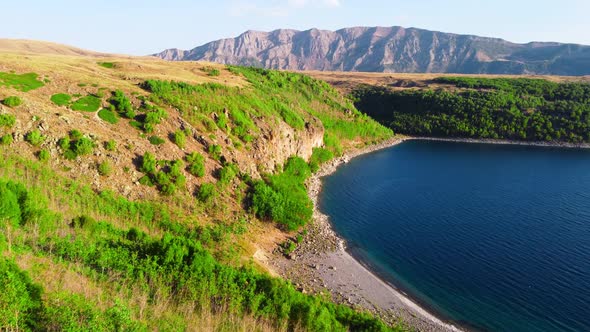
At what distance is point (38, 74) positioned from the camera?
48156 mm

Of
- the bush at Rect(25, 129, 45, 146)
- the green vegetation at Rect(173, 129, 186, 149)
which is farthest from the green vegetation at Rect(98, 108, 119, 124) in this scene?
the bush at Rect(25, 129, 45, 146)

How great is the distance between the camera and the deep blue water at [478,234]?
1351 inches

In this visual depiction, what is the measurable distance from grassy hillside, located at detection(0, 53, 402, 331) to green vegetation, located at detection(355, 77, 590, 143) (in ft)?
248

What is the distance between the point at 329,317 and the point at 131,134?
33.5 m

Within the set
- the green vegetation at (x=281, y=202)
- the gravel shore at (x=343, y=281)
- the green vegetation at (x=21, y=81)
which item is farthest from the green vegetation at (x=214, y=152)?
the green vegetation at (x=21, y=81)

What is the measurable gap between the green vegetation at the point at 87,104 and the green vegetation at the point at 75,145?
6.71m

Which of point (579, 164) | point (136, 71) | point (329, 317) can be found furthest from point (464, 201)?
point (136, 71)

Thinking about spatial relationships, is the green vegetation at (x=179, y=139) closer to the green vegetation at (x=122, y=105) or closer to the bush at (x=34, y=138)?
the green vegetation at (x=122, y=105)

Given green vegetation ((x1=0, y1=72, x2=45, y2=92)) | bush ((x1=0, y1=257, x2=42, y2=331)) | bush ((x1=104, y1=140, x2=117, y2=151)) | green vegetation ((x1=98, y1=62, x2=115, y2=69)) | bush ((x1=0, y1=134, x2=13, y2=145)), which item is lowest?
bush ((x1=0, y1=257, x2=42, y2=331))

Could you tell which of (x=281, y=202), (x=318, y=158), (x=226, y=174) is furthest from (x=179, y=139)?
(x=318, y=158)

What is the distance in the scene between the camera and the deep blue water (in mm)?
34312

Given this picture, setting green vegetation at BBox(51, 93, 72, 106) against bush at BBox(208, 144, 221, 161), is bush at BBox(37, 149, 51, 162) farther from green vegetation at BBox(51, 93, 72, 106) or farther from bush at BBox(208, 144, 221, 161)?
bush at BBox(208, 144, 221, 161)

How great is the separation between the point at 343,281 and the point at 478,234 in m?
24.1

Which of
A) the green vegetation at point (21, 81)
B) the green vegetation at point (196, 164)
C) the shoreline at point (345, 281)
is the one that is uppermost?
the green vegetation at point (21, 81)
